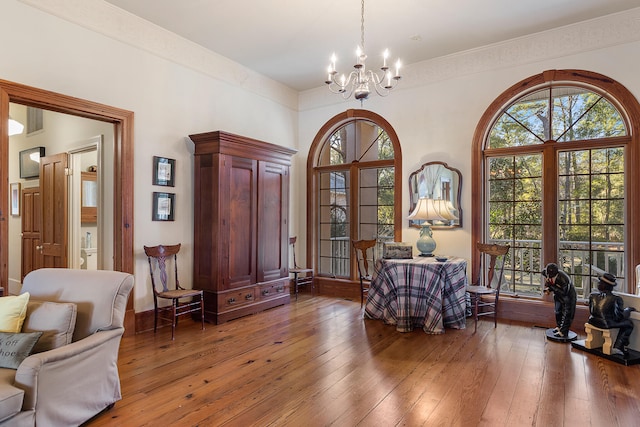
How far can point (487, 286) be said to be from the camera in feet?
14.8

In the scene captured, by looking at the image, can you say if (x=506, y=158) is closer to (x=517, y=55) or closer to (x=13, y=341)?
(x=517, y=55)

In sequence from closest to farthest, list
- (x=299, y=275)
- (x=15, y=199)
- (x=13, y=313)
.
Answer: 1. (x=13, y=313)
2. (x=15, y=199)
3. (x=299, y=275)

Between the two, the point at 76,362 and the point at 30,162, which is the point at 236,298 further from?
the point at 30,162

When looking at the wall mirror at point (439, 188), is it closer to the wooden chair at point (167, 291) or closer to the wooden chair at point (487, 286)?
the wooden chair at point (487, 286)

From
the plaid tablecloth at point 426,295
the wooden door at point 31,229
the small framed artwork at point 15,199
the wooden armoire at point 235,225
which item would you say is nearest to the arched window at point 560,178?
the plaid tablecloth at point 426,295

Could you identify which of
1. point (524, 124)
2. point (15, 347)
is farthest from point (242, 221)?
point (524, 124)

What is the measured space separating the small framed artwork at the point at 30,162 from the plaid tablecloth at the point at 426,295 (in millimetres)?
5109

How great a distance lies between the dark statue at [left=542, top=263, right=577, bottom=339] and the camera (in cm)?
356

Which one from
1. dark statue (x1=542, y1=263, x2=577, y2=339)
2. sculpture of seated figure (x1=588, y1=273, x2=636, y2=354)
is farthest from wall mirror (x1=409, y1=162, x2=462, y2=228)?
sculpture of seated figure (x1=588, y1=273, x2=636, y2=354)

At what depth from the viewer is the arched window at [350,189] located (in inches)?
214

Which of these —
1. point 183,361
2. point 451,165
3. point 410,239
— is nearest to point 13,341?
point 183,361

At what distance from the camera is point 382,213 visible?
5.52m

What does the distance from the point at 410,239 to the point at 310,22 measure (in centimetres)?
297

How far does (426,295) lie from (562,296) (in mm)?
1262
